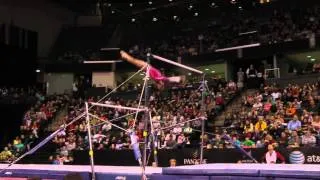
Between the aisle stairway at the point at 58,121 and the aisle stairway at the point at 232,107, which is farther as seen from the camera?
the aisle stairway at the point at 58,121

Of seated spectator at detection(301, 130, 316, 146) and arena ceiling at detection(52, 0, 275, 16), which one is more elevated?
arena ceiling at detection(52, 0, 275, 16)

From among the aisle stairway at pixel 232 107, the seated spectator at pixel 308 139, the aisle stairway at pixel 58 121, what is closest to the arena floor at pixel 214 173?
the seated spectator at pixel 308 139

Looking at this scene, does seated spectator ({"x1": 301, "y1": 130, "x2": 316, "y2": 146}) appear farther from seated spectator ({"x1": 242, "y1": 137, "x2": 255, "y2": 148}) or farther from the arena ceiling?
the arena ceiling

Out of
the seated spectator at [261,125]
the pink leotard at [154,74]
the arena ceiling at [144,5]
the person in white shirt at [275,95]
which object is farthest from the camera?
the arena ceiling at [144,5]

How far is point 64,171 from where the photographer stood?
10297mm

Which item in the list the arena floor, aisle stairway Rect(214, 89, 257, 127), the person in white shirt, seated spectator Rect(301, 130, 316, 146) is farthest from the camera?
aisle stairway Rect(214, 89, 257, 127)

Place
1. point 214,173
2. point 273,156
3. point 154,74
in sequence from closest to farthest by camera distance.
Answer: point 214,173 → point 154,74 → point 273,156

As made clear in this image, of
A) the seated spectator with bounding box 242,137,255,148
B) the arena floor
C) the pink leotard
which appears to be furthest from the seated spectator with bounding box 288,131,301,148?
the arena floor

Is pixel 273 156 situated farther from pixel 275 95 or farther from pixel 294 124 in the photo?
pixel 275 95

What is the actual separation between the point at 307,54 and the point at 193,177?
21952 mm

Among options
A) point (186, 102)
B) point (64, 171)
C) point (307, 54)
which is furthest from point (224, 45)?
point (64, 171)

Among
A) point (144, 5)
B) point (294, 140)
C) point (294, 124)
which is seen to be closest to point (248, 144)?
point (294, 140)

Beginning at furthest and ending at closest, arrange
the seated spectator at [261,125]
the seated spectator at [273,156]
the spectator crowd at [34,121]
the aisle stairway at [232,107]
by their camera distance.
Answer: the spectator crowd at [34,121]
the aisle stairway at [232,107]
the seated spectator at [261,125]
the seated spectator at [273,156]

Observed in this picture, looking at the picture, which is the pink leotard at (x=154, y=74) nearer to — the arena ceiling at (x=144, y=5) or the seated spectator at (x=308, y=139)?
the seated spectator at (x=308, y=139)
